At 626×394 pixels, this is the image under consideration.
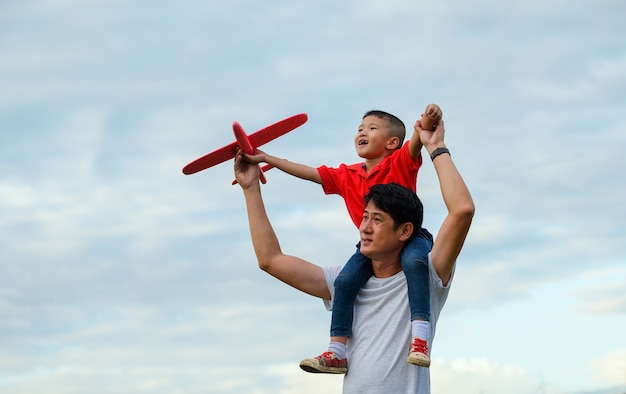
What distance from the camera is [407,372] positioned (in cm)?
546

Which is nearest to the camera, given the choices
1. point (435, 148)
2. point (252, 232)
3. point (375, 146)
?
point (435, 148)

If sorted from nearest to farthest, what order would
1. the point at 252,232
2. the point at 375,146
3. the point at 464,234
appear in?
1. the point at 464,234
2. the point at 252,232
3. the point at 375,146

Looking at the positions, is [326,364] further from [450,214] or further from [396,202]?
[450,214]

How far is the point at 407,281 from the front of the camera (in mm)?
5633

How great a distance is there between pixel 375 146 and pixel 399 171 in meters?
0.65

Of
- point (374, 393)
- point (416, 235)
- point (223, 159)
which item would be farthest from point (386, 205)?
point (223, 159)

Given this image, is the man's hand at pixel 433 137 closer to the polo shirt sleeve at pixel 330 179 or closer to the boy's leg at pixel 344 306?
the boy's leg at pixel 344 306

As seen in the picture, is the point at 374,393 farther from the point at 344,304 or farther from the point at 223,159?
→ the point at 223,159

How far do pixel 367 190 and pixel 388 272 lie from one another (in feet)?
4.42

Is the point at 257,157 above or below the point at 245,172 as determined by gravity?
above

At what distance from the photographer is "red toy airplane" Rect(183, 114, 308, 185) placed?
6.74 meters

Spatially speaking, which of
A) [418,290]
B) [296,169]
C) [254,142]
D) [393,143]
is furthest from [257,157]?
[418,290]

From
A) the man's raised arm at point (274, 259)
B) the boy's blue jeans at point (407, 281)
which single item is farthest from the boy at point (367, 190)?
the man's raised arm at point (274, 259)

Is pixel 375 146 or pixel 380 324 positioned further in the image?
pixel 375 146
